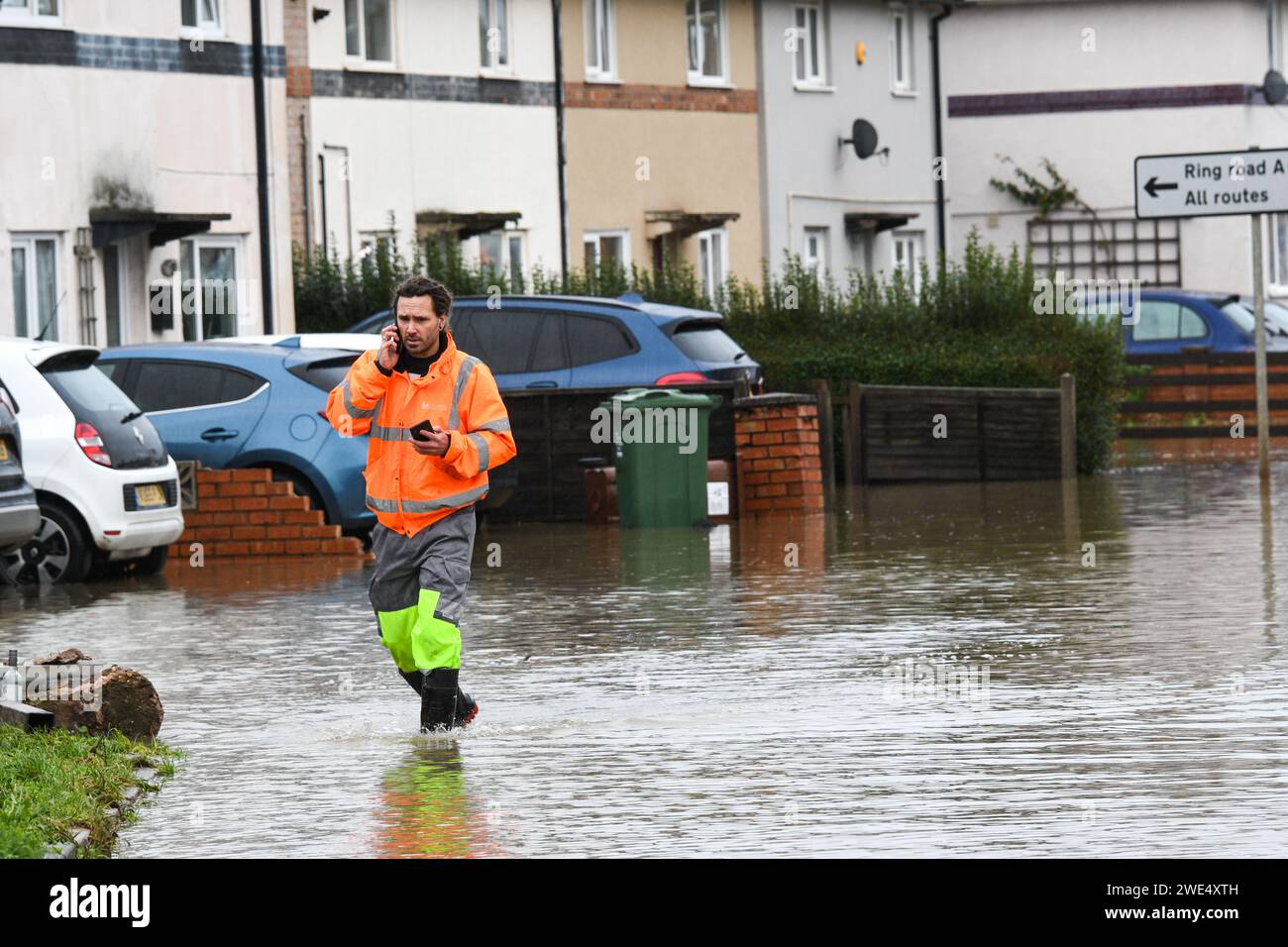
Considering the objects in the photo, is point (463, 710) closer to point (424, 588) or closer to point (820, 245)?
point (424, 588)

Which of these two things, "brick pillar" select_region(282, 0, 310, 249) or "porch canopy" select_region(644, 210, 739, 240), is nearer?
"brick pillar" select_region(282, 0, 310, 249)

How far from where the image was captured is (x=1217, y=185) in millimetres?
23984

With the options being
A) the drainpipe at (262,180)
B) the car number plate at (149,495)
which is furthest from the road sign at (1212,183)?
the car number plate at (149,495)

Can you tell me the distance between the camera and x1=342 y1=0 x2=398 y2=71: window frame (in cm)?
3077

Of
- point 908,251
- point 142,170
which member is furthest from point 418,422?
point 908,251

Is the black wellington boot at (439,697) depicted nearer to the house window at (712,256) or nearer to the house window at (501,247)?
the house window at (501,247)

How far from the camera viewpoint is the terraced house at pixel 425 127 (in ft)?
98.4

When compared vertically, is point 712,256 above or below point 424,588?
above

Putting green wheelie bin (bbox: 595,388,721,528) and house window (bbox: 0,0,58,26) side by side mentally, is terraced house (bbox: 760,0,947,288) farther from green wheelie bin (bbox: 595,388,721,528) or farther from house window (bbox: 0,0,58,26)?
green wheelie bin (bbox: 595,388,721,528)

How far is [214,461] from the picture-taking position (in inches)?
777

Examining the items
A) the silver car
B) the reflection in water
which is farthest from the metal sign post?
the reflection in water

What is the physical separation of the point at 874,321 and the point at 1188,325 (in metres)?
6.68

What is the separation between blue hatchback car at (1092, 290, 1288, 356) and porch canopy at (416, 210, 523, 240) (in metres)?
7.28
